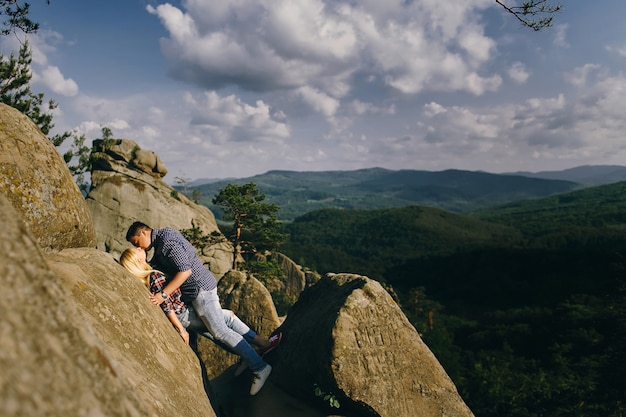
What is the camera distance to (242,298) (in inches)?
521

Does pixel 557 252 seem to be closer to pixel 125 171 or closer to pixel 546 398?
pixel 546 398

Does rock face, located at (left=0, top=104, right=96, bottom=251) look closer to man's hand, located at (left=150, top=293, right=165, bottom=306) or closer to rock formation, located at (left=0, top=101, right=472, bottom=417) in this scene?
rock formation, located at (left=0, top=101, right=472, bottom=417)

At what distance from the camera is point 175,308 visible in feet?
25.5

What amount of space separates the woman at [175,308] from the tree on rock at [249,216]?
23.9 meters

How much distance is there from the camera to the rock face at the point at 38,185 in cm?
573

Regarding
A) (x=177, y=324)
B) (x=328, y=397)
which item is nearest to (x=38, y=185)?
(x=177, y=324)

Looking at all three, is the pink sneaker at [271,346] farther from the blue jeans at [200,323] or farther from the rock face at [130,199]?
the rock face at [130,199]

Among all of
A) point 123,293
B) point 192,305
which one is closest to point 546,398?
point 192,305

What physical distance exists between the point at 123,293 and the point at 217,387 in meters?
4.74

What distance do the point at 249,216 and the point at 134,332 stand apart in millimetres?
27980

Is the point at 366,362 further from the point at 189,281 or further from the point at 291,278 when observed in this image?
the point at 291,278

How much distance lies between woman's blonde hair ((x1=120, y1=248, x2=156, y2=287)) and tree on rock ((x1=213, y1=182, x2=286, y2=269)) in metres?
24.8

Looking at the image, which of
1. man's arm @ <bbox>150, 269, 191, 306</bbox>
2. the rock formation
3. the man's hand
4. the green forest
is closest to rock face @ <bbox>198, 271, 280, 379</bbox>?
the rock formation

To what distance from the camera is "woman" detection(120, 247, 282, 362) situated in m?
7.15
